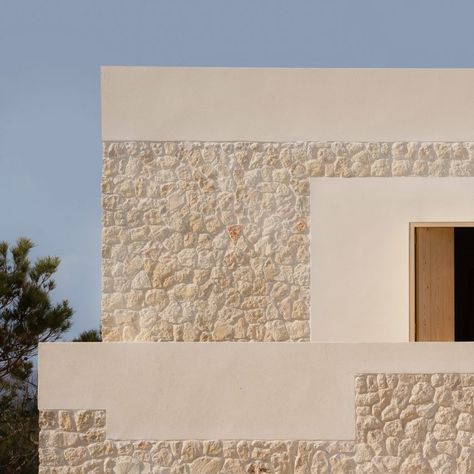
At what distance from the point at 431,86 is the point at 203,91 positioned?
3033 millimetres

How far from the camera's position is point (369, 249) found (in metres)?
11.0

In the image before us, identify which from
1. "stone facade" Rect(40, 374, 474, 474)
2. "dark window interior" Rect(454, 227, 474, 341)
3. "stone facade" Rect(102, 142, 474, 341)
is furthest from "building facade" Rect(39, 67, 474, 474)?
"dark window interior" Rect(454, 227, 474, 341)

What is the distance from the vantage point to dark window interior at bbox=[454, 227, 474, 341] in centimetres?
1430

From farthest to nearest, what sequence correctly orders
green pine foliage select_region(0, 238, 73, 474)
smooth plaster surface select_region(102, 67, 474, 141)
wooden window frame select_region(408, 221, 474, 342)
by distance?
1. green pine foliage select_region(0, 238, 73, 474)
2. smooth plaster surface select_region(102, 67, 474, 141)
3. wooden window frame select_region(408, 221, 474, 342)

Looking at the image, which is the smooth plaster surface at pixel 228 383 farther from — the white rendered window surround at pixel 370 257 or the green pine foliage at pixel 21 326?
the green pine foliage at pixel 21 326

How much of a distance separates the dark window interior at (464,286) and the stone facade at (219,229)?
368 centimetres

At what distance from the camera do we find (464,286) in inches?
577

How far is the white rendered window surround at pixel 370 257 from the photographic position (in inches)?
431

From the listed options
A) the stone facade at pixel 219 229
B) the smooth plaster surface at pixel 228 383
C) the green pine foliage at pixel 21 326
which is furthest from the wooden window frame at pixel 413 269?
the green pine foliage at pixel 21 326

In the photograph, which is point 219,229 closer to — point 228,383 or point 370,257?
point 370,257

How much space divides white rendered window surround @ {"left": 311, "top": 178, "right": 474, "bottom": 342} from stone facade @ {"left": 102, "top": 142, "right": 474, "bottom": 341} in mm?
204

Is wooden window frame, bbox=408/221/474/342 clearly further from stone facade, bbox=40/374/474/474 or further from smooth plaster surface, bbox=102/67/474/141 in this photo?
stone facade, bbox=40/374/474/474

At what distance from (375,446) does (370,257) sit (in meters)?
2.75

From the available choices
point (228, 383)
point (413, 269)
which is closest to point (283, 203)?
point (413, 269)
